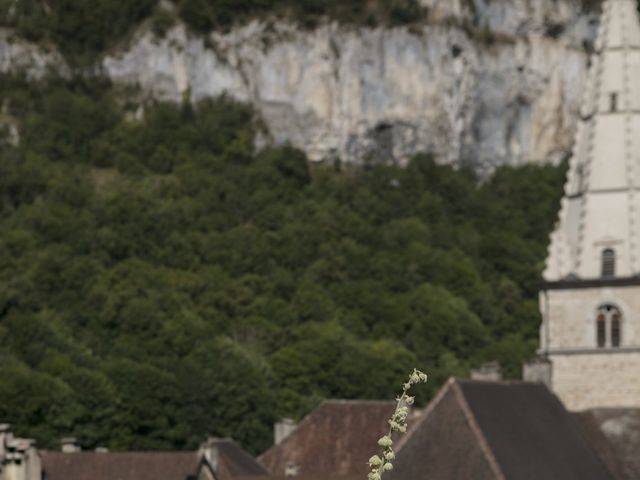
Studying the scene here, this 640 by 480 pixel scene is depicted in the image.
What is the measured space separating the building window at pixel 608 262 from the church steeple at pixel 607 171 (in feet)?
0.09

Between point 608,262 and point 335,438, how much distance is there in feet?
29.7

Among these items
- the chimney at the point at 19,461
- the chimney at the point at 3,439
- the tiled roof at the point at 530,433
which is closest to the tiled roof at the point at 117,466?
the chimney at the point at 3,439

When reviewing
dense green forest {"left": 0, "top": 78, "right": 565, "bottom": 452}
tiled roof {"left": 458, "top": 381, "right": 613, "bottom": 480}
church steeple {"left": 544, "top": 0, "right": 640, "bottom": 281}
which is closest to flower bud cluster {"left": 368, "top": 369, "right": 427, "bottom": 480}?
tiled roof {"left": 458, "top": 381, "right": 613, "bottom": 480}

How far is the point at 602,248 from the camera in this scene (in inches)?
3054

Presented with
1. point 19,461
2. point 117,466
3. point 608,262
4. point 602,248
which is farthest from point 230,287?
point 19,461

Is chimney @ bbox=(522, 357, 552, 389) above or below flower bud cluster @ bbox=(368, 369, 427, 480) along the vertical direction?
above

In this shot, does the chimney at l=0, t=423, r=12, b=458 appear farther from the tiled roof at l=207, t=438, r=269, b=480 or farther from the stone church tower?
the stone church tower

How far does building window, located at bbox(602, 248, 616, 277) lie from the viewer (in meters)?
77.1

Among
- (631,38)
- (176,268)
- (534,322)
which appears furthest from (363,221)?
(631,38)

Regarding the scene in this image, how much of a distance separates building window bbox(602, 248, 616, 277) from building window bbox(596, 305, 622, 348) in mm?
1239

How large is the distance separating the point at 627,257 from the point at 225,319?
79.6 m

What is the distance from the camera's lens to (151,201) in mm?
181125

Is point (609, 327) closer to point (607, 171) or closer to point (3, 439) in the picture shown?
point (607, 171)

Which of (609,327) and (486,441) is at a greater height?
(609,327)
